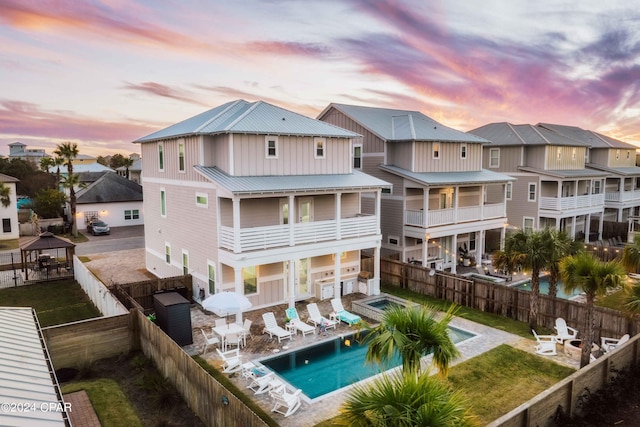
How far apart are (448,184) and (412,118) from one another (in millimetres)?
6410

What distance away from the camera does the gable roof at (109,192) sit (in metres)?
46.0

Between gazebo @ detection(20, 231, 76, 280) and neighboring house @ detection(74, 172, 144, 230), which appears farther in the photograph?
neighboring house @ detection(74, 172, 144, 230)

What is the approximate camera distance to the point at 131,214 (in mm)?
48625

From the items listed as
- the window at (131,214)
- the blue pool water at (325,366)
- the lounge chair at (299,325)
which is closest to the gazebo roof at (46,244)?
the lounge chair at (299,325)

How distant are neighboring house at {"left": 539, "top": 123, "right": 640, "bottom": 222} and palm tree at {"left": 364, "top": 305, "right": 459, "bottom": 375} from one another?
129 ft

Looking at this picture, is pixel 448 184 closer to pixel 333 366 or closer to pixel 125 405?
pixel 333 366

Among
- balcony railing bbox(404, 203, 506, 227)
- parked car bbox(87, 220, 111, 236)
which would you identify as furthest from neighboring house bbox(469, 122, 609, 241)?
parked car bbox(87, 220, 111, 236)

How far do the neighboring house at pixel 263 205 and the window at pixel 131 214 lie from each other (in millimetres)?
27304

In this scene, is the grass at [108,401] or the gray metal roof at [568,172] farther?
the gray metal roof at [568,172]

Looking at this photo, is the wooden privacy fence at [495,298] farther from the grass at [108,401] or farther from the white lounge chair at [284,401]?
the grass at [108,401]

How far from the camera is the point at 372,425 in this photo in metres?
5.89

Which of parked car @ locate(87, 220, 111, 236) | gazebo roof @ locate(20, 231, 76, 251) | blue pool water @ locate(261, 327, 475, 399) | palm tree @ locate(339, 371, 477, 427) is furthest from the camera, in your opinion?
parked car @ locate(87, 220, 111, 236)

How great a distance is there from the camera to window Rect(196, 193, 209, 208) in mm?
19439

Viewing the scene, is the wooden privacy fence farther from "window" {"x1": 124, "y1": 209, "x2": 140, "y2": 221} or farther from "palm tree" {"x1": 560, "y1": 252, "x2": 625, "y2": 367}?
"window" {"x1": 124, "y1": 209, "x2": 140, "y2": 221}
